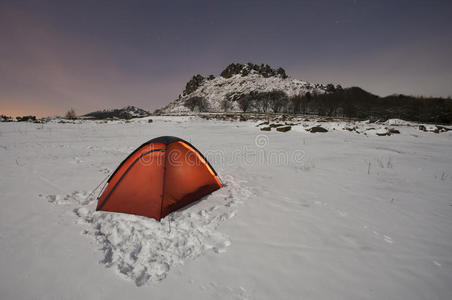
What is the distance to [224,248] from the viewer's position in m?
2.96

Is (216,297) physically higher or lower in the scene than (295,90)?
lower

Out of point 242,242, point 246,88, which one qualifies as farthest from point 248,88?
point 242,242

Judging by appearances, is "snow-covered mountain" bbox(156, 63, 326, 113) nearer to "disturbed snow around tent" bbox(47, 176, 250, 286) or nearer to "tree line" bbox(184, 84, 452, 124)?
"tree line" bbox(184, 84, 452, 124)

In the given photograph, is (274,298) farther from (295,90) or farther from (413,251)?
(295,90)

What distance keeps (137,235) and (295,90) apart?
472 ft

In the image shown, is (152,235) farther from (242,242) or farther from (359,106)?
(359,106)

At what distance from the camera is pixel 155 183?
13.1 feet

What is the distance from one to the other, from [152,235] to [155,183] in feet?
3.74

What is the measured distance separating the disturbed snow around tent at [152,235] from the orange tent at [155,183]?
7.6 inches

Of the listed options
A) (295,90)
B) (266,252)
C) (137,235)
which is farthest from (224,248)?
(295,90)

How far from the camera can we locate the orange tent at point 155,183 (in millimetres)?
3875

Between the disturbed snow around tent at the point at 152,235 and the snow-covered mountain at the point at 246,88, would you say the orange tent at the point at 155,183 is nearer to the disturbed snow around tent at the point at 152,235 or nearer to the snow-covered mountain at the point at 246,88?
the disturbed snow around tent at the point at 152,235

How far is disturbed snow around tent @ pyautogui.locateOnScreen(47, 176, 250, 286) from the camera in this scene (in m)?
2.65

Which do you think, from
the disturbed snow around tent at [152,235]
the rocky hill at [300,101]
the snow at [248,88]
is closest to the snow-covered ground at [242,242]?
the disturbed snow around tent at [152,235]
